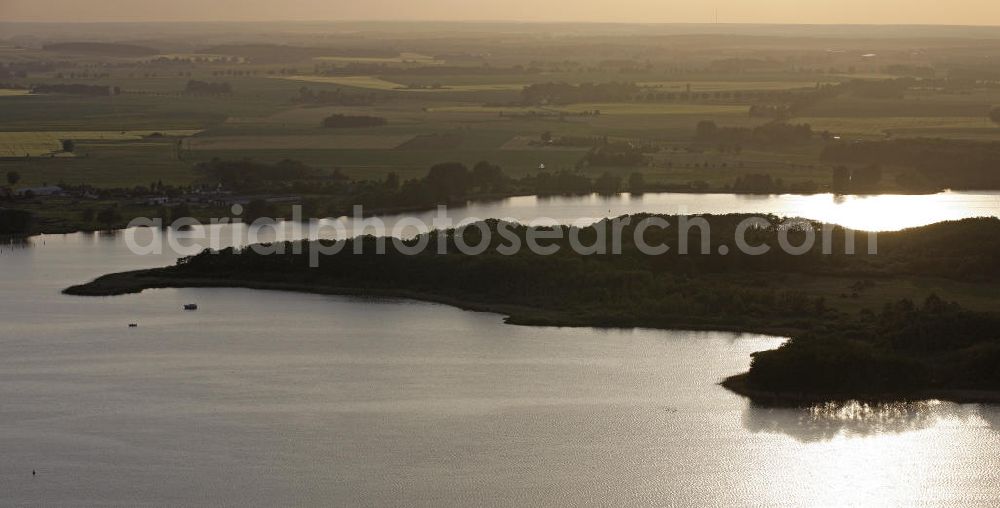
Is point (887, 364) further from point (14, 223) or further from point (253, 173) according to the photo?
point (253, 173)

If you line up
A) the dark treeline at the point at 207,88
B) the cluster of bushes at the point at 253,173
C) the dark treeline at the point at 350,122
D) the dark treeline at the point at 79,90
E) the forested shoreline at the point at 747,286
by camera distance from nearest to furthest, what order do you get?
the forested shoreline at the point at 747,286
the cluster of bushes at the point at 253,173
the dark treeline at the point at 350,122
the dark treeline at the point at 79,90
the dark treeline at the point at 207,88

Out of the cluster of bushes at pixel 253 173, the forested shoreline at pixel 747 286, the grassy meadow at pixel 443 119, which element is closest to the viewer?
the forested shoreline at pixel 747 286

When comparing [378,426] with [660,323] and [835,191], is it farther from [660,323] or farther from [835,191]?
[835,191]

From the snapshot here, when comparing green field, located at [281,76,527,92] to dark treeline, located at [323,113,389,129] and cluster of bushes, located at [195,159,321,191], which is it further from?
cluster of bushes, located at [195,159,321,191]

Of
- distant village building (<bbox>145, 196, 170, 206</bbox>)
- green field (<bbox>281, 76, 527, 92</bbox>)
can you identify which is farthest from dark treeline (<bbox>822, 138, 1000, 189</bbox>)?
green field (<bbox>281, 76, 527, 92</bbox>)

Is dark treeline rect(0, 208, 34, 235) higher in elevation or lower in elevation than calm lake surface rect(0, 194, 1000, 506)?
higher

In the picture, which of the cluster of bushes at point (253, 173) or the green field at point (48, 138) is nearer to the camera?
the cluster of bushes at point (253, 173)

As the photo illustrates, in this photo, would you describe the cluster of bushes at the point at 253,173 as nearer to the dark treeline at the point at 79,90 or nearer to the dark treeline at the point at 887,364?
the dark treeline at the point at 887,364

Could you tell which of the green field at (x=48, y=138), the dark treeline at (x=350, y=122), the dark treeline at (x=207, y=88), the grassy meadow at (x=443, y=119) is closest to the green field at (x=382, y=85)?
the grassy meadow at (x=443, y=119)
